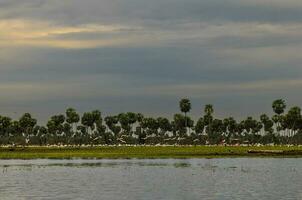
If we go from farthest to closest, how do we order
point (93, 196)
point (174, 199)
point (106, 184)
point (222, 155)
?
1. point (222, 155)
2. point (106, 184)
3. point (93, 196)
4. point (174, 199)

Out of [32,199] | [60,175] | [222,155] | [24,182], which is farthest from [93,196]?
[222,155]

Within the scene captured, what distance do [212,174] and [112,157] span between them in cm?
6532

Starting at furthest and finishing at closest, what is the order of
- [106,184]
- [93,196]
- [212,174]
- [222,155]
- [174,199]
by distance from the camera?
[222,155]
[212,174]
[106,184]
[93,196]
[174,199]

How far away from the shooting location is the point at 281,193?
60.4 m

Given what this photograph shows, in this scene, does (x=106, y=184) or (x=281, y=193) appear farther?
(x=106, y=184)

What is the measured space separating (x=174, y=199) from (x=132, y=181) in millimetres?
21608

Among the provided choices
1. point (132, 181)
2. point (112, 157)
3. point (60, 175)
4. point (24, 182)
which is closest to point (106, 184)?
point (132, 181)

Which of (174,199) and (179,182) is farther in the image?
(179,182)

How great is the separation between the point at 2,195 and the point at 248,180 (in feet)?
95.7

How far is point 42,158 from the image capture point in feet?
490

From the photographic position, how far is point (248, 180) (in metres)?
75.8

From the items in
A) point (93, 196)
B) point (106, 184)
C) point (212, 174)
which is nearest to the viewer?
point (93, 196)

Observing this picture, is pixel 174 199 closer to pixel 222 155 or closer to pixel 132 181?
pixel 132 181

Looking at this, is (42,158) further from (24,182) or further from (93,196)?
(93,196)
